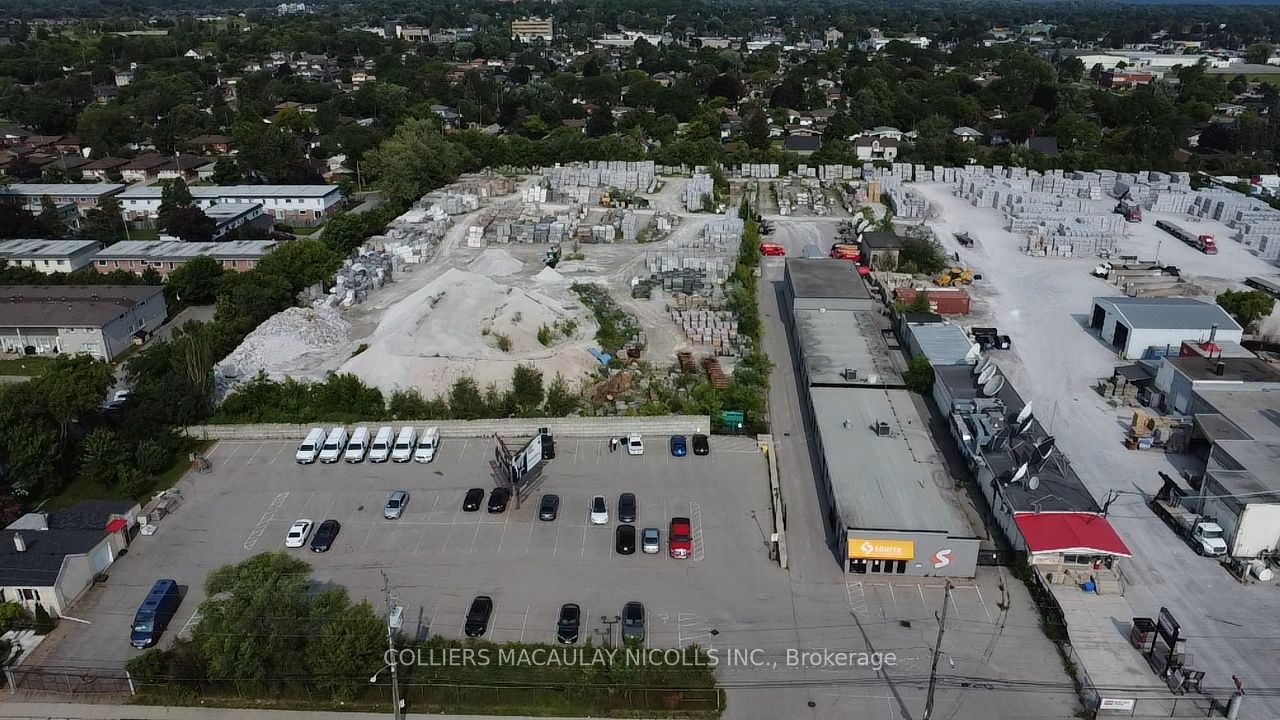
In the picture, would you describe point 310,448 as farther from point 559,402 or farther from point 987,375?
point 987,375

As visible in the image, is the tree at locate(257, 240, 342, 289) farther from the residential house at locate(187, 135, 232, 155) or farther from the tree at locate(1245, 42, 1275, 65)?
the tree at locate(1245, 42, 1275, 65)

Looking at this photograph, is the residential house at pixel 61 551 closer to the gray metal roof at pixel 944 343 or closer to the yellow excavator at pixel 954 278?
the gray metal roof at pixel 944 343

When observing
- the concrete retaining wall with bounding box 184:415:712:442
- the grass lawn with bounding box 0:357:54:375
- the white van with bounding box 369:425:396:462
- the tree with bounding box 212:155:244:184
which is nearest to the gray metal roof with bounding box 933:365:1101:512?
the concrete retaining wall with bounding box 184:415:712:442

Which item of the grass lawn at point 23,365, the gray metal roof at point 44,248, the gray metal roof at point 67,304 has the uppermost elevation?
the gray metal roof at point 67,304

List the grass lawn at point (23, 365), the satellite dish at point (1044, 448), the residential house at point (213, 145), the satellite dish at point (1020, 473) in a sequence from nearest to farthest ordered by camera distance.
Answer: the satellite dish at point (1020, 473), the satellite dish at point (1044, 448), the grass lawn at point (23, 365), the residential house at point (213, 145)

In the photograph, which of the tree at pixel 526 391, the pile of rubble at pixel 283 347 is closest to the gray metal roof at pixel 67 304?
the pile of rubble at pixel 283 347
